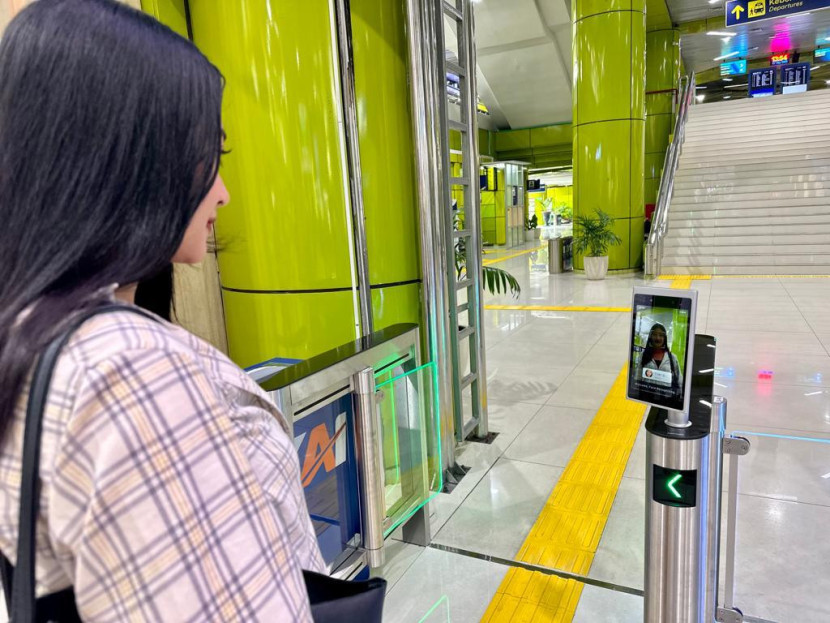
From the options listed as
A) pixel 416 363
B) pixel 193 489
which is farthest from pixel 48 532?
pixel 416 363

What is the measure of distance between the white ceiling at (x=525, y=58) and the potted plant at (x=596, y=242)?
5.95 meters

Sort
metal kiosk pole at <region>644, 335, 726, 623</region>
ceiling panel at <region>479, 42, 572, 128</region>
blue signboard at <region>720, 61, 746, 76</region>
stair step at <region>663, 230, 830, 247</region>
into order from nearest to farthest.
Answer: metal kiosk pole at <region>644, 335, 726, 623</region> < stair step at <region>663, 230, 830, 247</region> < ceiling panel at <region>479, 42, 572, 128</region> < blue signboard at <region>720, 61, 746, 76</region>

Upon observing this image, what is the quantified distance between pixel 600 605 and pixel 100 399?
6.83 feet

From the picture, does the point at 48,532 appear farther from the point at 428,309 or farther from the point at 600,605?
the point at 428,309

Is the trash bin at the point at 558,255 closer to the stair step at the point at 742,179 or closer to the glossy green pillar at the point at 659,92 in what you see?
the stair step at the point at 742,179

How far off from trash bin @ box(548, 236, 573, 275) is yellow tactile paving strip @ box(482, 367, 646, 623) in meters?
8.30

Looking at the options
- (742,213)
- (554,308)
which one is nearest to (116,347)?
(554,308)

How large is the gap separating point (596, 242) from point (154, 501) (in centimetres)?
1068

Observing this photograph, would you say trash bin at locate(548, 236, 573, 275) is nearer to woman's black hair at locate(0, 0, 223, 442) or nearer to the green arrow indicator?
the green arrow indicator

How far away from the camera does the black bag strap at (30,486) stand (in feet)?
1.69

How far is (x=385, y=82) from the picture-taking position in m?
2.71

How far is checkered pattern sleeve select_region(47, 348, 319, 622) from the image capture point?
511 millimetres

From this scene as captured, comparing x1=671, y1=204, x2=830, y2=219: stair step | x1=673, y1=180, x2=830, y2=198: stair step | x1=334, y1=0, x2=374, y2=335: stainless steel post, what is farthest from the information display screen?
x1=673, y1=180, x2=830, y2=198: stair step

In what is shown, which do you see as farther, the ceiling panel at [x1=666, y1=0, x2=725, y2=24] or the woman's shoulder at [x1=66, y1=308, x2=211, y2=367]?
the ceiling panel at [x1=666, y1=0, x2=725, y2=24]
